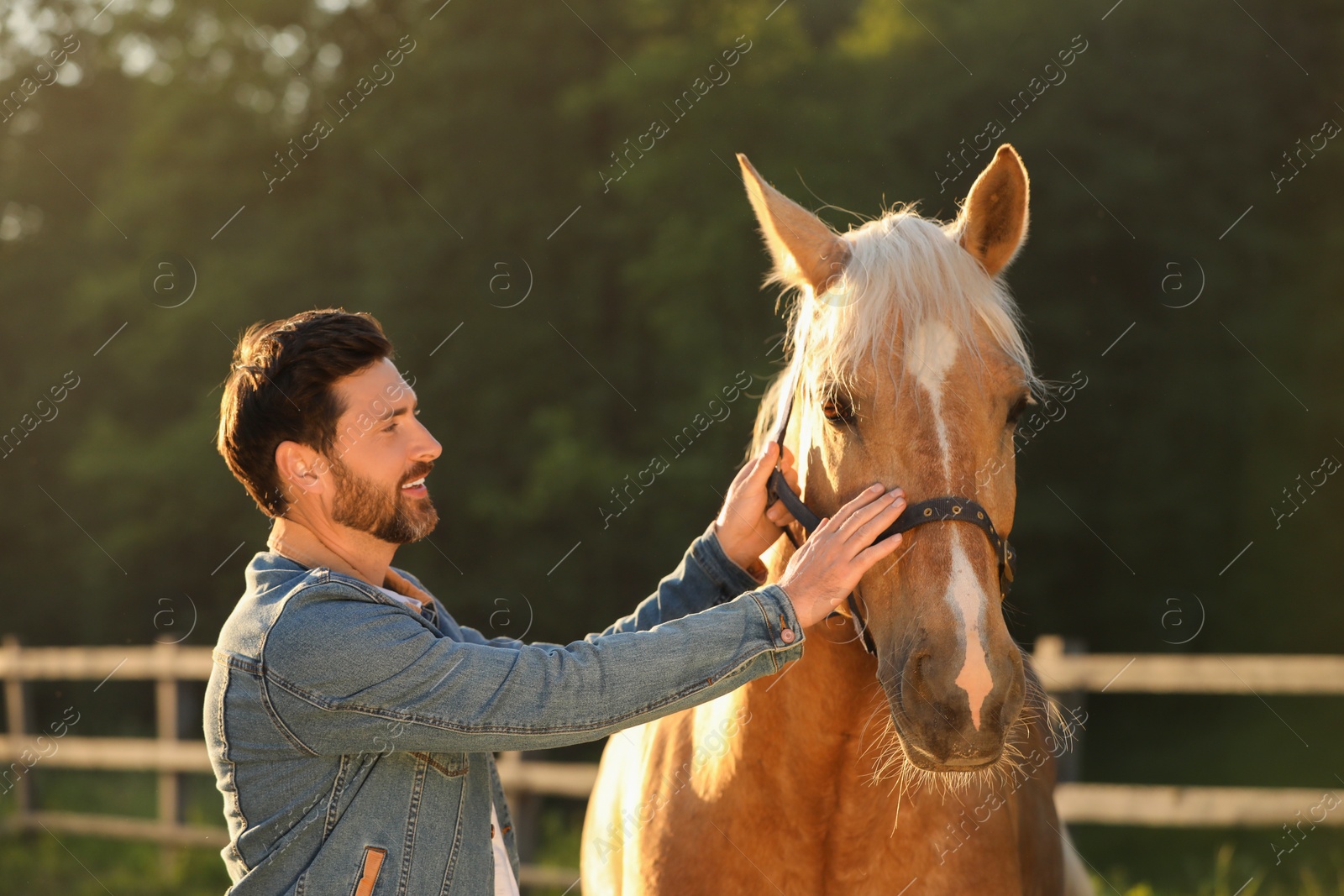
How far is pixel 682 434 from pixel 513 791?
336 cm

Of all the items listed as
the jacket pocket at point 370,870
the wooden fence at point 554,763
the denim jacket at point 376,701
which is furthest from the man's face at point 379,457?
the wooden fence at point 554,763

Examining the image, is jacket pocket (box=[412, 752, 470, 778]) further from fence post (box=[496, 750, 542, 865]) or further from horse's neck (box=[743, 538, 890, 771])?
fence post (box=[496, 750, 542, 865])

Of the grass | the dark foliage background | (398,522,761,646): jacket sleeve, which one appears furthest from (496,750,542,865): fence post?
(398,522,761,646): jacket sleeve

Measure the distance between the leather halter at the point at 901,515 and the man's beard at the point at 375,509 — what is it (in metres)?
0.64

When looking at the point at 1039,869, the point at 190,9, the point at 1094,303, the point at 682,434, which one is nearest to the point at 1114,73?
the point at 1094,303

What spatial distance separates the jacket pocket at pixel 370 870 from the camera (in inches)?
67.1

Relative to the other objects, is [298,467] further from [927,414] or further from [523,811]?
[523,811]

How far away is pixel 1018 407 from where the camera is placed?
1.95 meters

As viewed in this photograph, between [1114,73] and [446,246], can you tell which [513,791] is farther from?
[1114,73]

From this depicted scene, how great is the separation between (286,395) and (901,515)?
3.28 ft

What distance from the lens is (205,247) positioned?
11.2 meters

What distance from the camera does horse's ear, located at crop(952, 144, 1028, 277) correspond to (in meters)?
2.08

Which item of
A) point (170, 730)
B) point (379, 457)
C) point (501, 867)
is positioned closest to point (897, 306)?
point (379, 457)

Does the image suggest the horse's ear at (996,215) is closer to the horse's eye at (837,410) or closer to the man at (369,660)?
the horse's eye at (837,410)
